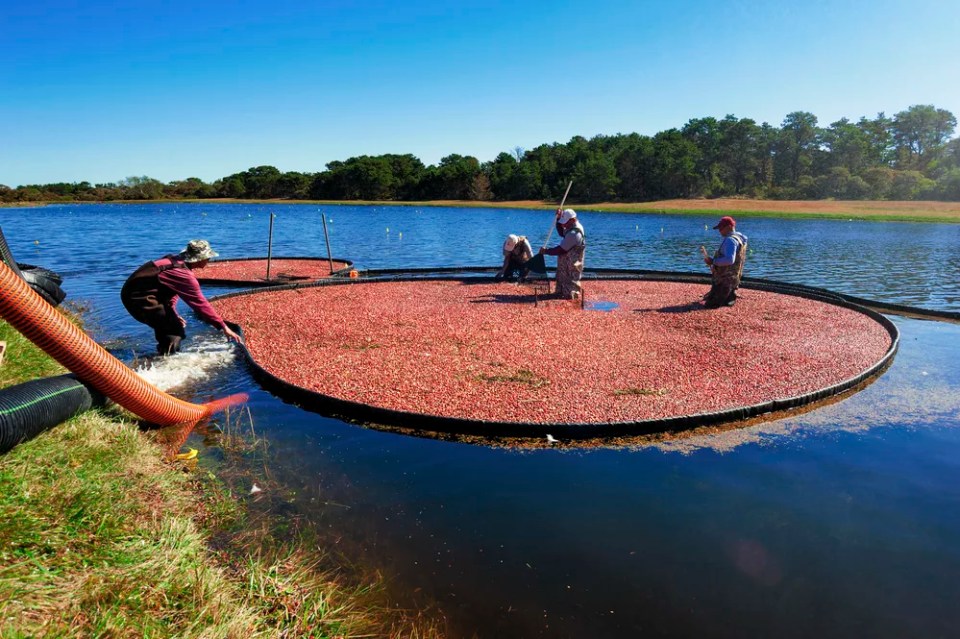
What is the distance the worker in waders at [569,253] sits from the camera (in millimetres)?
12062

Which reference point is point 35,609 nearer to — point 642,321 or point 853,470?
point 853,470

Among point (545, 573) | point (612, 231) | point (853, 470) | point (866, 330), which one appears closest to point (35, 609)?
point (545, 573)

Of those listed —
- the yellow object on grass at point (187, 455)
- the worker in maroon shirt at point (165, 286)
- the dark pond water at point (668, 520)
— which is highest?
the worker in maroon shirt at point (165, 286)

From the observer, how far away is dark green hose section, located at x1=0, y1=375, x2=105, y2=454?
3.95 m

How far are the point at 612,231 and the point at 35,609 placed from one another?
40.0m

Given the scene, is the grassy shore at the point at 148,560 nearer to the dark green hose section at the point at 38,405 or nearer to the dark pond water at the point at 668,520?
the dark green hose section at the point at 38,405

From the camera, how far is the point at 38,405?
4340 mm

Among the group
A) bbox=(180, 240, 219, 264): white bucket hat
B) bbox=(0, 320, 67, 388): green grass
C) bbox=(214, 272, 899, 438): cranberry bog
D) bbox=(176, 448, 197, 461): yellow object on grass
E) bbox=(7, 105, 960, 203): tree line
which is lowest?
bbox=(176, 448, 197, 461): yellow object on grass

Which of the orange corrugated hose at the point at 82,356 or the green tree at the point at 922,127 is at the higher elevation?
the green tree at the point at 922,127

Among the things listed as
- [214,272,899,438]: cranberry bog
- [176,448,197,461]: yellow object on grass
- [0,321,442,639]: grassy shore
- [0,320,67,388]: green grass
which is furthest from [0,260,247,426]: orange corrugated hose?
[214,272,899,438]: cranberry bog

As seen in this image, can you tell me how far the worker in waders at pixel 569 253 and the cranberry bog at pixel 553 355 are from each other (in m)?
0.48

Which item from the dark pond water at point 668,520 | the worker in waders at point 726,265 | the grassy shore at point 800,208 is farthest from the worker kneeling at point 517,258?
the grassy shore at point 800,208

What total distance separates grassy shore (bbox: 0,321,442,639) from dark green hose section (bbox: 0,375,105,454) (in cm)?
9

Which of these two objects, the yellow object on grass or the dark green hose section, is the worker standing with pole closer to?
the yellow object on grass
